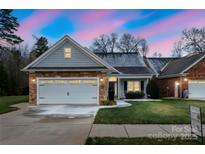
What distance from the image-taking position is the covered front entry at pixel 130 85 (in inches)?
1082

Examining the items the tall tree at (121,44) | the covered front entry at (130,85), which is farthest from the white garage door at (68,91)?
the tall tree at (121,44)

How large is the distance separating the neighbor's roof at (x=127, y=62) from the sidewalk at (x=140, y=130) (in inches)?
681

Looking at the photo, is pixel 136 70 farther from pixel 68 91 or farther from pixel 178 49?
pixel 178 49

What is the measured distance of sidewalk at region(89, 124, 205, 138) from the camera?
908cm

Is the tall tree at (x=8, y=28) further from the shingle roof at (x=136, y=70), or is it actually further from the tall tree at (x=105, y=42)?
the shingle roof at (x=136, y=70)

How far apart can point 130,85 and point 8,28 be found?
682 inches

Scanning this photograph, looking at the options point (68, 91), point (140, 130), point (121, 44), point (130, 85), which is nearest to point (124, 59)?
point (130, 85)

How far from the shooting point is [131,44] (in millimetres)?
43906
